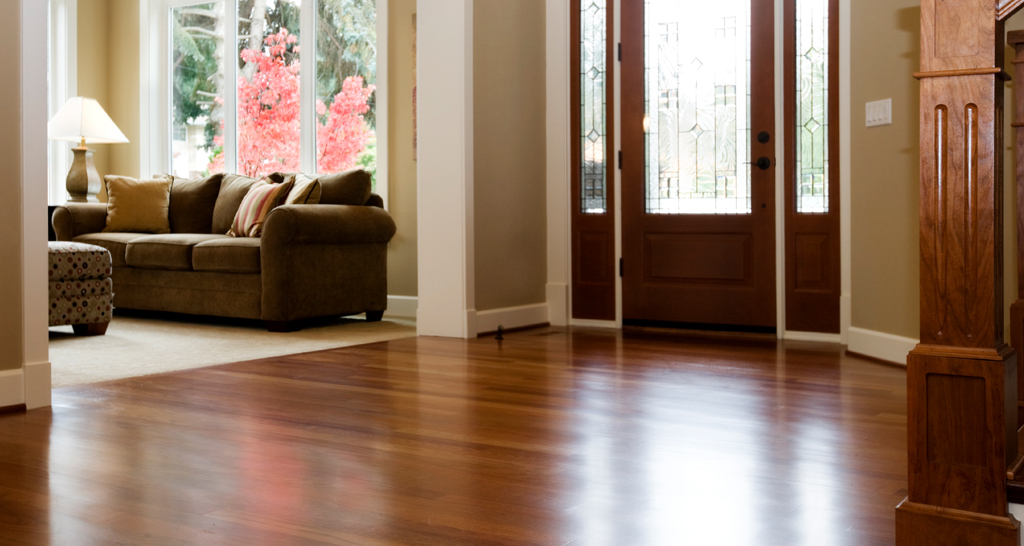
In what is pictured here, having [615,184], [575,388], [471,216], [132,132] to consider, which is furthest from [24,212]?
[132,132]

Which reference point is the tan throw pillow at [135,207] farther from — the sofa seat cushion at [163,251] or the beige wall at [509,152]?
the beige wall at [509,152]

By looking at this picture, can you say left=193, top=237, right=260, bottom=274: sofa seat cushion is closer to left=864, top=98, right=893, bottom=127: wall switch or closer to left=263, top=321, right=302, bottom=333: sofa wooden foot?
left=263, top=321, right=302, bottom=333: sofa wooden foot

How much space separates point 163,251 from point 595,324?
2.61 metres

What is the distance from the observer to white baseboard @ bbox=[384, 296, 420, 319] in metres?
5.96

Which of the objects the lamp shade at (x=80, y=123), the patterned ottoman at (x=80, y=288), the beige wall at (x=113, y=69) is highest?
the beige wall at (x=113, y=69)

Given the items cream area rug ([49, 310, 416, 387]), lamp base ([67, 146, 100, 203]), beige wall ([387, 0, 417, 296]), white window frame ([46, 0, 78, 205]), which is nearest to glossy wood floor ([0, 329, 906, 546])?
cream area rug ([49, 310, 416, 387])

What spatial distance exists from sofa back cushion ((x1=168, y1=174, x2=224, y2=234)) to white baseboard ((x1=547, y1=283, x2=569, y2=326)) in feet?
8.02

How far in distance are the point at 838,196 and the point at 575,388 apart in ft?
6.67

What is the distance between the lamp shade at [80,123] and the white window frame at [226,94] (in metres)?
0.73

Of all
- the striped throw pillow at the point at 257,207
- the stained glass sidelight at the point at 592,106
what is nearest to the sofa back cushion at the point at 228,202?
the striped throw pillow at the point at 257,207

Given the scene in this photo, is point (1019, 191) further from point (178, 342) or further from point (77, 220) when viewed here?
point (77, 220)

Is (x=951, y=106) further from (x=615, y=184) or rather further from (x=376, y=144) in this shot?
(x=376, y=144)

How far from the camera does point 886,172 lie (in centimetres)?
390

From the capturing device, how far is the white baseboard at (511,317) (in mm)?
4895
